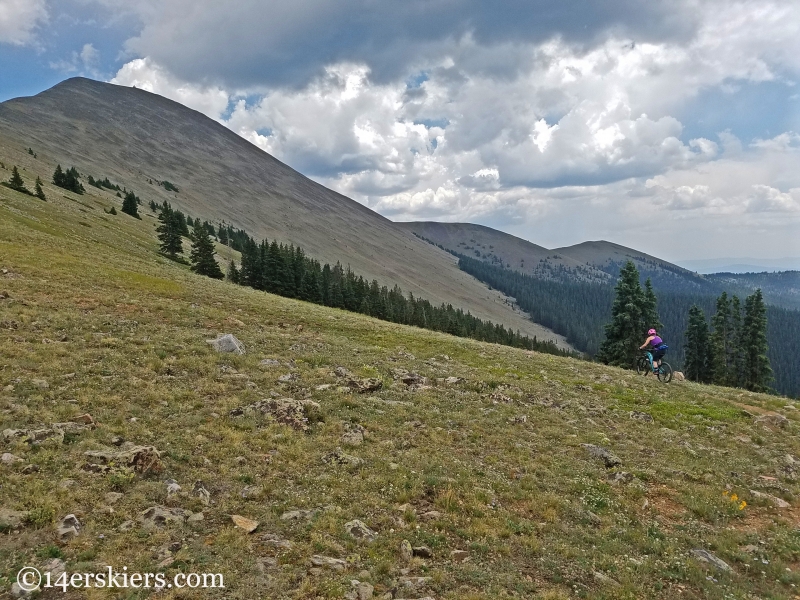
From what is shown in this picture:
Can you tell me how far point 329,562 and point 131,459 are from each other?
6.25 meters

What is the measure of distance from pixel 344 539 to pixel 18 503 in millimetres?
6949

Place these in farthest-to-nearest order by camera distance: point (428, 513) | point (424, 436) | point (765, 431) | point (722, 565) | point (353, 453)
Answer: point (765, 431)
point (424, 436)
point (353, 453)
point (428, 513)
point (722, 565)

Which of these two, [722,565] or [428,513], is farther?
[428,513]

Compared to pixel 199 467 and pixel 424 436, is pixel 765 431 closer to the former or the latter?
pixel 424 436

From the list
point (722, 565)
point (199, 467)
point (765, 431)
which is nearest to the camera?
point (722, 565)

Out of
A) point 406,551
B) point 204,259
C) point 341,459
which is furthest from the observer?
point 204,259

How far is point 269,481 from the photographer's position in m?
12.2

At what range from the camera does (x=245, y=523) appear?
10281 millimetres

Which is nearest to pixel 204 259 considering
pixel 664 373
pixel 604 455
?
pixel 664 373

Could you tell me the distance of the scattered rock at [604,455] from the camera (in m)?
15.7

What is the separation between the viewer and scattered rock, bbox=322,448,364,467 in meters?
13.7

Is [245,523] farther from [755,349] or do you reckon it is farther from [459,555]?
[755,349]

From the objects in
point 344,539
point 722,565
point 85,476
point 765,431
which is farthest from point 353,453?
point 765,431

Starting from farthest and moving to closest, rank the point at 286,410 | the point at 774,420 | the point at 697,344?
1. the point at 697,344
2. the point at 774,420
3. the point at 286,410
